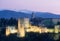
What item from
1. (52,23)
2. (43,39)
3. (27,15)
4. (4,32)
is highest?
(27,15)

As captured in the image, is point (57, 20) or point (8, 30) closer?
point (8, 30)

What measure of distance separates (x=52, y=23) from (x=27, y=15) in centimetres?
46

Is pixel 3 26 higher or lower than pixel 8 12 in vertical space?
lower

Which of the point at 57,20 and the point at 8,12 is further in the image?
the point at 57,20

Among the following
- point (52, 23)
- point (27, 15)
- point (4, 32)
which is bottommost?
point (4, 32)

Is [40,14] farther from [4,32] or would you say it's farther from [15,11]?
[4,32]

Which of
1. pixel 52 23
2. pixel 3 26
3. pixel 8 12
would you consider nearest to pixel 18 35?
pixel 3 26

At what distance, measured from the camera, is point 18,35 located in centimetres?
185

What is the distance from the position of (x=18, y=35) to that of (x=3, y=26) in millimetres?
304

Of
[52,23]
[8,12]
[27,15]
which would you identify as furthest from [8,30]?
[52,23]

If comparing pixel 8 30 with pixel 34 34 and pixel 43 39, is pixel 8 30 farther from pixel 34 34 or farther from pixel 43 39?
pixel 43 39

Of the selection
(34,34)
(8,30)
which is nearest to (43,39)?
(34,34)

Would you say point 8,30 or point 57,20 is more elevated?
point 57,20

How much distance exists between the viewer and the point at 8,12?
1817mm
